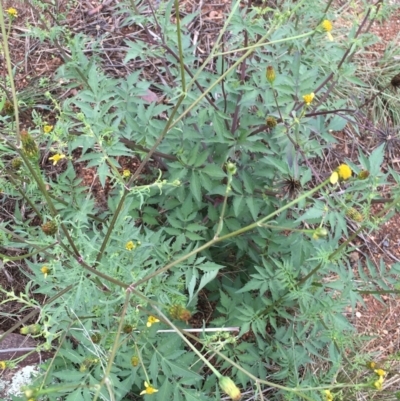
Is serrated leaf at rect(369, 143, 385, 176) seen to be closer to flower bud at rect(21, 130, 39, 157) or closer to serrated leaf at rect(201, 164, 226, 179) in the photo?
serrated leaf at rect(201, 164, 226, 179)

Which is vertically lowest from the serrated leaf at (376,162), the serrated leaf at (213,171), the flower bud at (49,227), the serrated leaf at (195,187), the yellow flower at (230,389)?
the serrated leaf at (195,187)

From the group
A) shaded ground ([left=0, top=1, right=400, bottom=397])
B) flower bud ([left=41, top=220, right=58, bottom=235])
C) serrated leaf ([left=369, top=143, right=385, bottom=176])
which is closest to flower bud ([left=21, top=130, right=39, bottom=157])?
flower bud ([left=41, top=220, right=58, bottom=235])

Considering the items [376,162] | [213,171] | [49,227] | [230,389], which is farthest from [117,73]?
[230,389]

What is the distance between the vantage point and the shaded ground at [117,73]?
2.59 metres

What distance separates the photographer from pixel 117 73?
118 inches

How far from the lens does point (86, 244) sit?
1.54 m

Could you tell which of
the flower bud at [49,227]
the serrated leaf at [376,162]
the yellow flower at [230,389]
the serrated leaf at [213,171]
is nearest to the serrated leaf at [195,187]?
the serrated leaf at [213,171]

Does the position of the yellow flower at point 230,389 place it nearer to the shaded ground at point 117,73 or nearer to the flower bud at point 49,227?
the flower bud at point 49,227

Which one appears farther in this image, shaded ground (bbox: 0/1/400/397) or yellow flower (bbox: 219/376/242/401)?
shaded ground (bbox: 0/1/400/397)

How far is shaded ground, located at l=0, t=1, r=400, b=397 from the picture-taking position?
259 centimetres

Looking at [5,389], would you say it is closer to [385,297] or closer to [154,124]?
[154,124]

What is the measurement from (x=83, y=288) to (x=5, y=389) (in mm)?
1013

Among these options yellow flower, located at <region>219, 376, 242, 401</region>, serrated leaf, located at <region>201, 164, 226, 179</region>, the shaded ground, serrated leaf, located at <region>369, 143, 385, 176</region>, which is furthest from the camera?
the shaded ground

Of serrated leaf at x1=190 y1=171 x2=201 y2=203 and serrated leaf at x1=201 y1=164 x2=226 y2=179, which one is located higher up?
serrated leaf at x1=201 y1=164 x2=226 y2=179
